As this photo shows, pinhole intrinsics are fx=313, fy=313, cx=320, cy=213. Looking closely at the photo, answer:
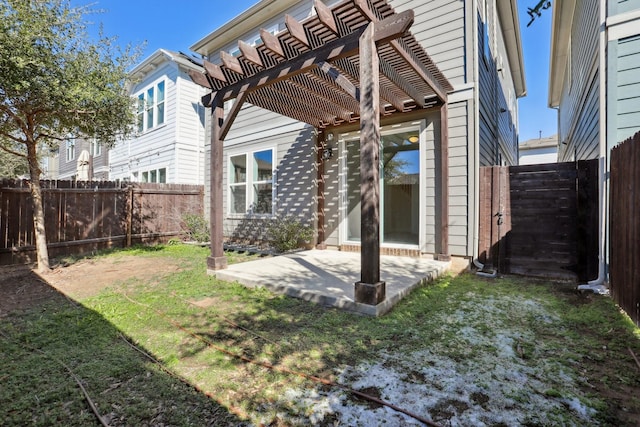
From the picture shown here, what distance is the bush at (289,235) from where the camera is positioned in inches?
268

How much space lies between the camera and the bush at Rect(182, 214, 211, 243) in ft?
29.0

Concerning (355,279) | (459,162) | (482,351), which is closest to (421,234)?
(459,162)

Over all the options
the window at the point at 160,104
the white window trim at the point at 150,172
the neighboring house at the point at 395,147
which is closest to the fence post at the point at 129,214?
the neighboring house at the point at 395,147

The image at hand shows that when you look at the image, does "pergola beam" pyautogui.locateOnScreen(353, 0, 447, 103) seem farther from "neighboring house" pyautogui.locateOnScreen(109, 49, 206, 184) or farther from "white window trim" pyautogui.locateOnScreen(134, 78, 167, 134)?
"white window trim" pyautogui.locateOnScreen(134, 78, 167, 134)

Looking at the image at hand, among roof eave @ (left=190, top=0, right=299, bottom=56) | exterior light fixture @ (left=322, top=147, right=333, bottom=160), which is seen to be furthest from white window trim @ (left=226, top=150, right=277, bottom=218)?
roof eave @ (left=190, top=0, right=299, bottom=56)

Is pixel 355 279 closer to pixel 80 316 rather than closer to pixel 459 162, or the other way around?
pixel 459 162

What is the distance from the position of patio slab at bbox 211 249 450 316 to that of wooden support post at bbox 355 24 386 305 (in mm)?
219

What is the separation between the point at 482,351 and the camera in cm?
249

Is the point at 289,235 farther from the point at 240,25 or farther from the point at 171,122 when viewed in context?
the point at 171,122

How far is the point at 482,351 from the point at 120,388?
103 inches

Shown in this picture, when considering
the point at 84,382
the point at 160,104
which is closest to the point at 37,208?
the point at 84,382

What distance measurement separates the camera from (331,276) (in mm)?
4477

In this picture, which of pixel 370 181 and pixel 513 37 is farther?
pixel 513 37

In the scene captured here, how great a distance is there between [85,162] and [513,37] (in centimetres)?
1383
